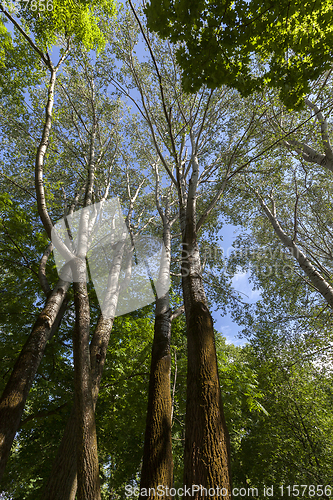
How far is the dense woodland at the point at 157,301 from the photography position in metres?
2.96

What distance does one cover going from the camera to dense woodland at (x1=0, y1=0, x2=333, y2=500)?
9.71 feet

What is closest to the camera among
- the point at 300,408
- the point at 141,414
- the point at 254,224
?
the point at 141,414

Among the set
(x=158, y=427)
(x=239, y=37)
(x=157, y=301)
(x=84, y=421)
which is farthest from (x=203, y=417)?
(x=239, y=37)

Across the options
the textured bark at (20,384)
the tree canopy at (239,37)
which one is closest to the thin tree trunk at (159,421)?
the textured bark at (20,384)

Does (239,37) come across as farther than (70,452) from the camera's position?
No

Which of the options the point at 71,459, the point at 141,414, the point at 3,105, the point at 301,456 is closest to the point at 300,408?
the point at 301,456

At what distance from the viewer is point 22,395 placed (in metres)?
3.46

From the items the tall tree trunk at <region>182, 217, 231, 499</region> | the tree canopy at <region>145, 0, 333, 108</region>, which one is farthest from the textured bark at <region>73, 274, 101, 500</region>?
the tree canopy at <region>145, 0, 333, 108</region>

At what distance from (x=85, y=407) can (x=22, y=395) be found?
135 centimetres

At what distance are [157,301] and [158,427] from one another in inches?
89.6

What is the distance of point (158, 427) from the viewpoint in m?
2.89

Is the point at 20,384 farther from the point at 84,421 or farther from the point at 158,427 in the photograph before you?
the point at 158,427

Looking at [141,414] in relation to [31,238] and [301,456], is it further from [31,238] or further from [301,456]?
[31,238]

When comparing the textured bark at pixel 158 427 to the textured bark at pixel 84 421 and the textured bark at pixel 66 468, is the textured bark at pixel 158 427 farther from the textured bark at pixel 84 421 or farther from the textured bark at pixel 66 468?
the textured bark at pixel 66 468
